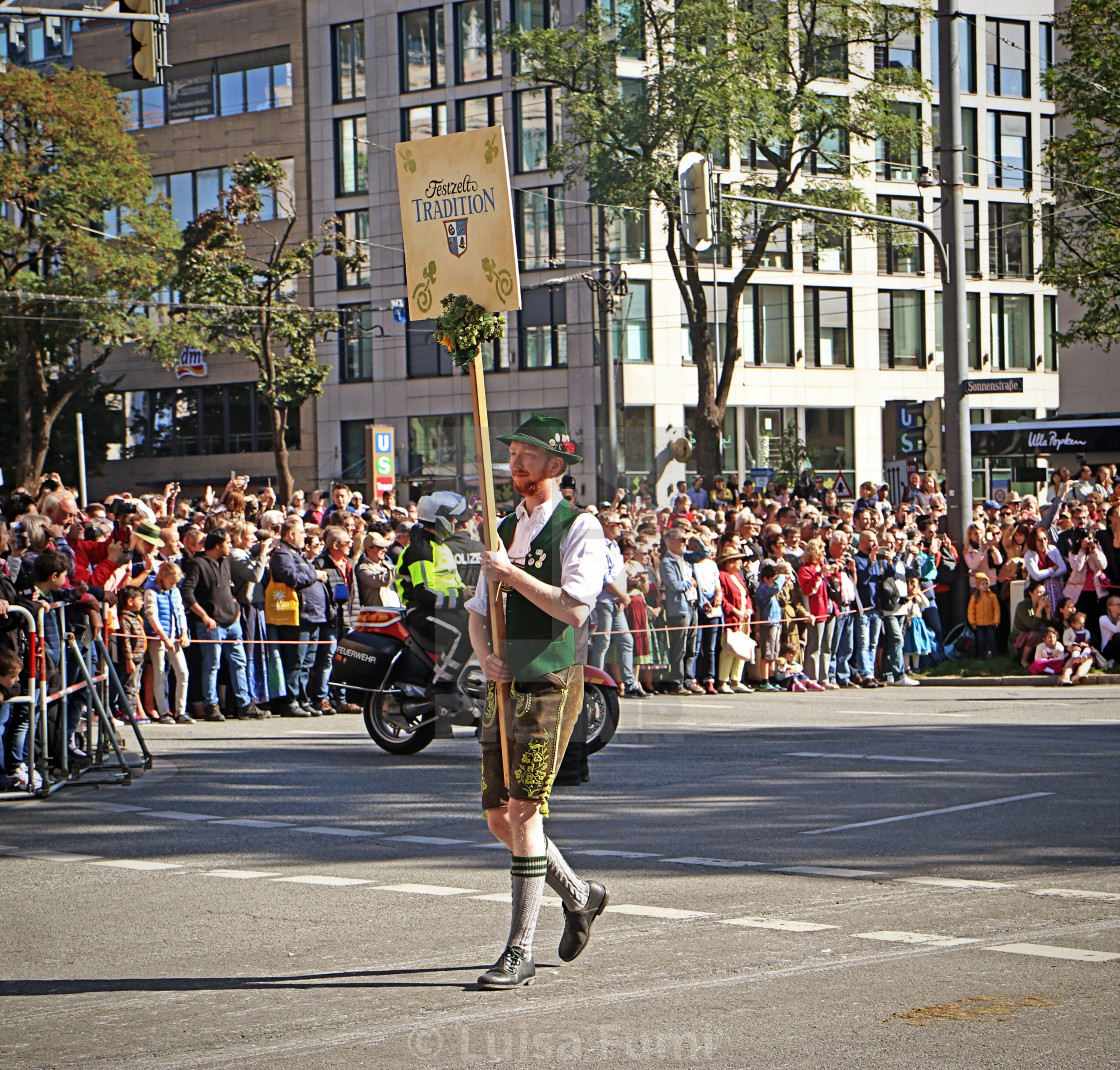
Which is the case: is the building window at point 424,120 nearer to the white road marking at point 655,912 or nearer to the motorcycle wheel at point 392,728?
the motorcycle wheel at point 392,728

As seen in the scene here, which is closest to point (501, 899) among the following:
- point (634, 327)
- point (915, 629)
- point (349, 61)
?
point (915, 629)

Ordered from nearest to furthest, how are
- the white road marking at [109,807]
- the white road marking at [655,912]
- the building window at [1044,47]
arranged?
the white road marking at [655,912] < the white road marking at [109,807] < the building window at [1044,47]

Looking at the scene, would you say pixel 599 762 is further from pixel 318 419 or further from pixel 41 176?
pixel 318 419

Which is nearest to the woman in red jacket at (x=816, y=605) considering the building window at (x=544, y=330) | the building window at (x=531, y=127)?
the building window at (x=544, y=330)

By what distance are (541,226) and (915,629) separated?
117 ft

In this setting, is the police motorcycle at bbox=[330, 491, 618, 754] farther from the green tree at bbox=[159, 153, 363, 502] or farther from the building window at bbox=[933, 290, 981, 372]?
the building window at bbox=[933, 290, 981, 372]

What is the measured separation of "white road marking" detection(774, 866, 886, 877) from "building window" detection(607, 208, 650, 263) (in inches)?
1853

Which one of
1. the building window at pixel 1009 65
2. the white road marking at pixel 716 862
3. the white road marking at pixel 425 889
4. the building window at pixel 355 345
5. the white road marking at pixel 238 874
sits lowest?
the white road marking at pixel 716 862

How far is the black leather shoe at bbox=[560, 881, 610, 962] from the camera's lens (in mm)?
6664

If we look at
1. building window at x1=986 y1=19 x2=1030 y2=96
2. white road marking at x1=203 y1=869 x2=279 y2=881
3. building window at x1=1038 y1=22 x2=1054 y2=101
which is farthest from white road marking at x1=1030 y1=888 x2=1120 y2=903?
building window at x1=986 y1=19 x2=1030 y2=96

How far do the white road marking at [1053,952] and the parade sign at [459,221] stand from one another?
314cm

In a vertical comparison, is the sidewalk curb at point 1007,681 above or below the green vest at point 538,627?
below

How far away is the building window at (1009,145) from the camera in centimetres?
6384

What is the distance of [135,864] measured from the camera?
30.6 feet
